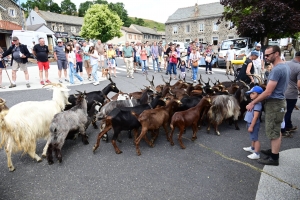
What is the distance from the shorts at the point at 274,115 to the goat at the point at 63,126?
3.93 m

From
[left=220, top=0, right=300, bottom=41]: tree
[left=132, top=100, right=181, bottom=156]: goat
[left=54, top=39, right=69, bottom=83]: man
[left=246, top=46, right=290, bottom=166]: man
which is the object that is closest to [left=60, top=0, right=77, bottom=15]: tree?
[left=220, top=0, right=300, bottom=41]: tree

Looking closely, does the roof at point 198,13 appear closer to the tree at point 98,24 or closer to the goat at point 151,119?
the tree at point 98,24

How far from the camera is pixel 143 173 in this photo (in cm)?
369

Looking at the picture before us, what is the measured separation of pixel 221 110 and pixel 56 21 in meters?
65.3

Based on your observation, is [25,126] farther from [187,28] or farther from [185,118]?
[187,28]

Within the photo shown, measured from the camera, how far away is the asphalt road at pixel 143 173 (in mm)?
3182

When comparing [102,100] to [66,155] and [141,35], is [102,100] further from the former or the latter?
[141,35]

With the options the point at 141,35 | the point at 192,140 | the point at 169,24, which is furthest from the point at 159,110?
the point at 141,35

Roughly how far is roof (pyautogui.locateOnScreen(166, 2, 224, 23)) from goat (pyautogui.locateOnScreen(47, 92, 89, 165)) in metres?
48.7

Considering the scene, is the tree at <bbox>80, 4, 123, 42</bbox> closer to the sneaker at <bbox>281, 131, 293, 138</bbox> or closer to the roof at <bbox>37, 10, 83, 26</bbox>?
the roof at <bbox>37, 10, 83, 26</bbox>

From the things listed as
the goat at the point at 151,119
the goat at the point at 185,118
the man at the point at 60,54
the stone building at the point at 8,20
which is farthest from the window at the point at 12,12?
the goat at the point at 185,118

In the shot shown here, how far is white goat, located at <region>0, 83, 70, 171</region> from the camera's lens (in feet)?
12.4

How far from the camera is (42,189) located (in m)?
3.30

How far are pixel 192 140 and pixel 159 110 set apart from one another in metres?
1.20
